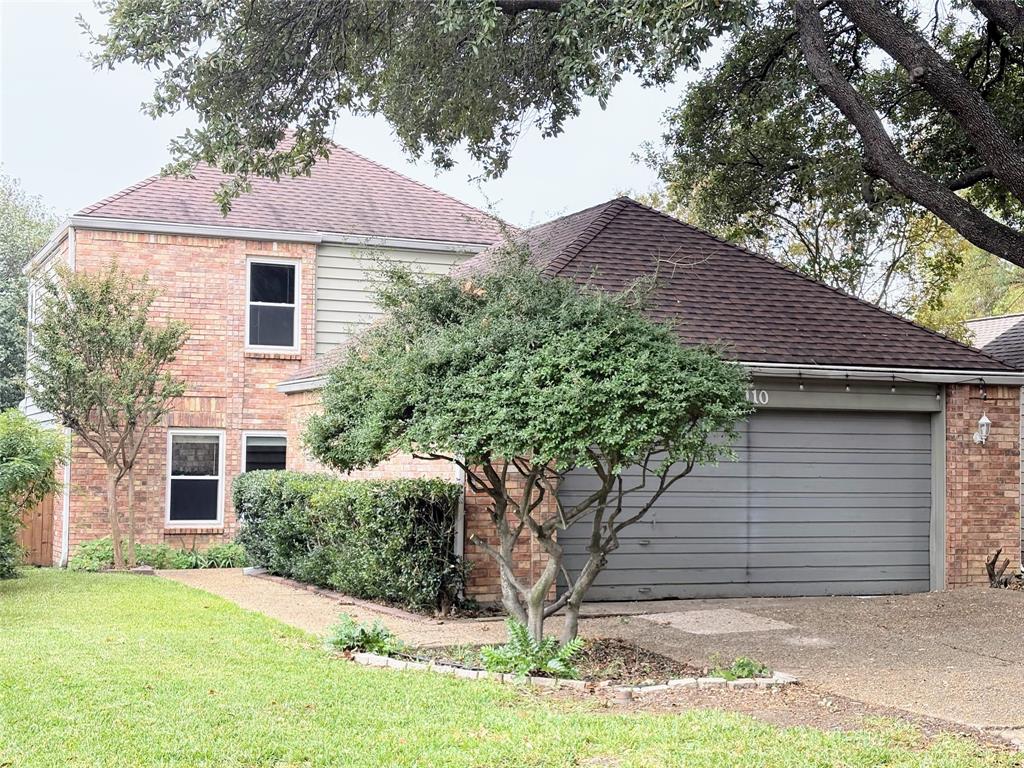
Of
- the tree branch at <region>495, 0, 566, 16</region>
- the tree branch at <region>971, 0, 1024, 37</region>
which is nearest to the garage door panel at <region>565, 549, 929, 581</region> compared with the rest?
the tree branch at <region>495, 0, 566, 16</region>

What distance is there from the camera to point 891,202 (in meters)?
15.3

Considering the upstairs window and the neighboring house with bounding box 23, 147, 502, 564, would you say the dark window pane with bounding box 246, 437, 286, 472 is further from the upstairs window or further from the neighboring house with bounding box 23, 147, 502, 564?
the upstairs window

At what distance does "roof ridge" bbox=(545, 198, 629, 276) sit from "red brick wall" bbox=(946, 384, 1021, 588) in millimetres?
4773

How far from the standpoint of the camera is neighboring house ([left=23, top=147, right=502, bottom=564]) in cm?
1859

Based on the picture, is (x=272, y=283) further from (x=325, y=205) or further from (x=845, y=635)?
(x=845, y=635)

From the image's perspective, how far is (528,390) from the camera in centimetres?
877

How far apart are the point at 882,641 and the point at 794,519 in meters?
3.42

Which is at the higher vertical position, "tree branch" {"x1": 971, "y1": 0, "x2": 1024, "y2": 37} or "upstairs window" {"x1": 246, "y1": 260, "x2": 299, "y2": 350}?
"tree branch" {"x1": 971, "y1": 0, "x2": 1024, "y2": 37}

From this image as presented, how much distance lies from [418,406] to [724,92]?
365 inches

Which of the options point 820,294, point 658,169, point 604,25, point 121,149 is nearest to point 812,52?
point 604,25

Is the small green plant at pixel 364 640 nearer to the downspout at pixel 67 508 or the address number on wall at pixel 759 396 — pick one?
the address number on wall at pixel 759 396

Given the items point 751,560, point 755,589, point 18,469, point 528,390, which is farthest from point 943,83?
point 18,469

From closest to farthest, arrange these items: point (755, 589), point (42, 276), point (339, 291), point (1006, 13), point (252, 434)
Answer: point (1006, 13)
point (755, 589)
point (42, 276)
point (252, 434)
point (339, 291)

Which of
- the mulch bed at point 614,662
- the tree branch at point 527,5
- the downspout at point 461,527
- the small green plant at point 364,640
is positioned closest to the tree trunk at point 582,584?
the mulch bed at point 614,662
